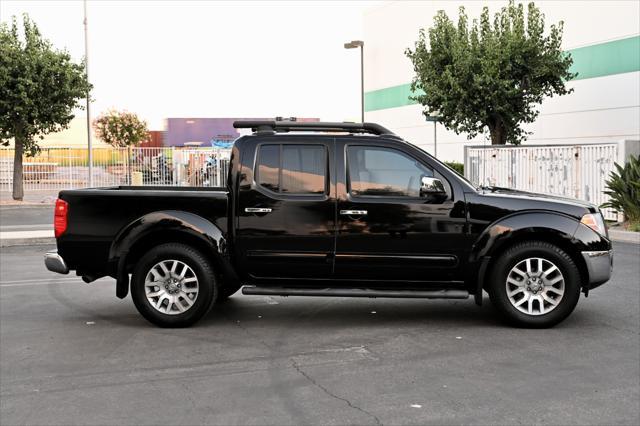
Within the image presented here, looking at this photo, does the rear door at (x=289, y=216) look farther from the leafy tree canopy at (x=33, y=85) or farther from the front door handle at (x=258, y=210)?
the leafy tree canopy at (x=33, y=85)

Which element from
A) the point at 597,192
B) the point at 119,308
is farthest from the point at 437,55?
the point at 119,308

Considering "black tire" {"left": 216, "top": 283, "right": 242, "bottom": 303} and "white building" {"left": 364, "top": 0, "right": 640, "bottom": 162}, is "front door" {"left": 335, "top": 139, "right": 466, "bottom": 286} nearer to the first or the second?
"black tire" {"left": 216, "top": 283, "right": 242, "bottom": 303}

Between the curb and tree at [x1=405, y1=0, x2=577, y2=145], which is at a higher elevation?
tree at [x1=405, y1=0, x2=577, y2=145]

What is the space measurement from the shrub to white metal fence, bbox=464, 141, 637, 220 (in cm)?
77

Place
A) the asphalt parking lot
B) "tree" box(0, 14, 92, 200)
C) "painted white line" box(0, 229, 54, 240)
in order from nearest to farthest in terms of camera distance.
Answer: the asphalt parking lot → "painted white line" box(0, 229, 54, 240) → "tree" box(0, 14, 92, 200)

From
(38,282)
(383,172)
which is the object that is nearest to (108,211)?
(383,172)

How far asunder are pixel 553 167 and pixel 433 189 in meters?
14.0

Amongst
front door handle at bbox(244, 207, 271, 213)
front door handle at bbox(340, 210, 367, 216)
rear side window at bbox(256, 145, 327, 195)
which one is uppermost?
rear side window at bbox(256, 145, 327, 195)

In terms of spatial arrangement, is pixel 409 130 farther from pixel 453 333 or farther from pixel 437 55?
pixel 453 333

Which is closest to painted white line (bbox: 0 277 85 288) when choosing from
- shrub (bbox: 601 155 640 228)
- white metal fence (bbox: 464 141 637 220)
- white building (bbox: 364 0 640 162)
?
shrub (bbox: 601 155 640 228)

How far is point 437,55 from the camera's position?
99.5ft

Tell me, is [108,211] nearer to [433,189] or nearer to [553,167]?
[433,189]

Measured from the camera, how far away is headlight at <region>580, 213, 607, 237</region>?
7.25m

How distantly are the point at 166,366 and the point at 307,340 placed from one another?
1.40 meters
